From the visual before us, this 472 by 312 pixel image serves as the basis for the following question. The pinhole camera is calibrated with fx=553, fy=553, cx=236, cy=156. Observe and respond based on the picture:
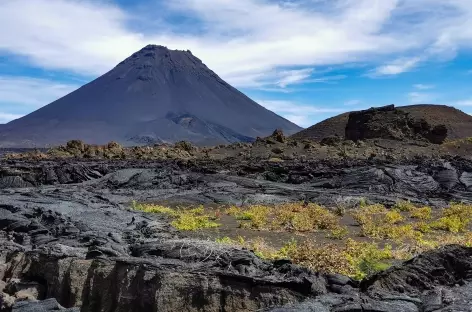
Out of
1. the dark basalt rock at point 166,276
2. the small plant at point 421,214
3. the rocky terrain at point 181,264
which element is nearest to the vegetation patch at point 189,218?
the rocky terrain at point 181,264

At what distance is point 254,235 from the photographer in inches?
551

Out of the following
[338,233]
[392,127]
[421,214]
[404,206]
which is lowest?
[338,233]

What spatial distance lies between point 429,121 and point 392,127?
32.2 meters

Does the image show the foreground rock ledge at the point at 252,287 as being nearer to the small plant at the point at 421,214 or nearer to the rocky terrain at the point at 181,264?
the rocky terrain at the point at 181,264

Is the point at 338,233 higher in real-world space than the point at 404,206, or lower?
lower

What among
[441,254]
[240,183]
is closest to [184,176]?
[240,183]

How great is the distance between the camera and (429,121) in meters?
79.4

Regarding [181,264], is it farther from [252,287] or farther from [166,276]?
[252,287]

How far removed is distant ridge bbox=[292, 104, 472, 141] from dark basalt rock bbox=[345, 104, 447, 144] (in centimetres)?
1998

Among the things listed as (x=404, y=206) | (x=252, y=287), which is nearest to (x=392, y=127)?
(x=404, y=206)

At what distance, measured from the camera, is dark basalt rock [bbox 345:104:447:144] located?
49.4m

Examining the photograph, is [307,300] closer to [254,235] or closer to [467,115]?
[254,235]

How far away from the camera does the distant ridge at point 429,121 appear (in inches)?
3081

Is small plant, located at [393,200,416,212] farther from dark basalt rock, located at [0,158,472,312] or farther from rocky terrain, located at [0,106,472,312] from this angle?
dark basalt rock, located at [0,158,472,312]
